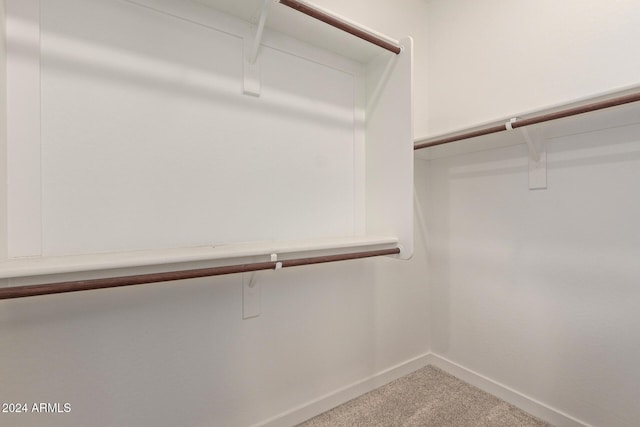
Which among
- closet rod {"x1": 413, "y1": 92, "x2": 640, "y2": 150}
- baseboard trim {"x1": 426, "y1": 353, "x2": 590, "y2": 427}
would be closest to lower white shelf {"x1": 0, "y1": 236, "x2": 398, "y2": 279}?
closet rod {"x1": 413, "y1": 92, "x2": 640, "y2": 150}

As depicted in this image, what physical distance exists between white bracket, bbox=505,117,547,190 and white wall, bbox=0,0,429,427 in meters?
0.77

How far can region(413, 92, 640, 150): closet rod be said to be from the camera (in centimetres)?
91

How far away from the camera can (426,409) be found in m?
1.36

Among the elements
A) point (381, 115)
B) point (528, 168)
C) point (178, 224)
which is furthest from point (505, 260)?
point (178, 224)

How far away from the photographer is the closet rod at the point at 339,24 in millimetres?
934

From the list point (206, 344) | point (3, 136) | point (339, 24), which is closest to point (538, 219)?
point (339, 24)

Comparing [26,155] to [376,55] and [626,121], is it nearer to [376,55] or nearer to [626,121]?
[376,55]

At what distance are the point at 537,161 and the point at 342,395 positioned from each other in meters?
1.45

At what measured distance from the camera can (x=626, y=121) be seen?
1066mm

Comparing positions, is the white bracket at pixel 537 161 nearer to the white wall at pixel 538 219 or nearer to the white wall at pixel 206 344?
the white wall at pixel 538 219

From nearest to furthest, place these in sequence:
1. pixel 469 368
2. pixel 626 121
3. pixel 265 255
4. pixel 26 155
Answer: pixel 26 155 → pixel 265 255 → pixel 626 121 → pixel 469 368

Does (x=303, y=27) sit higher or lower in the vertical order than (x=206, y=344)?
higher

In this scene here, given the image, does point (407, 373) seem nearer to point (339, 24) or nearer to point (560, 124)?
point (560, 124)

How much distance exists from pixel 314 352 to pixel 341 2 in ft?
5.59
